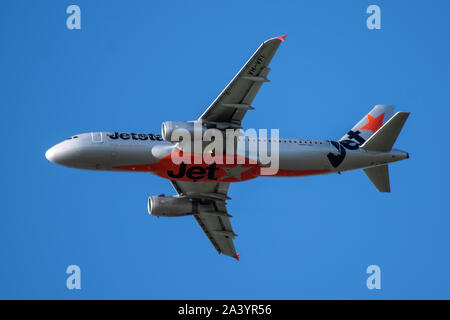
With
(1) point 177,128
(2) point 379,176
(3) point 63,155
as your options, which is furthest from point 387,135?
(3) point 63,155

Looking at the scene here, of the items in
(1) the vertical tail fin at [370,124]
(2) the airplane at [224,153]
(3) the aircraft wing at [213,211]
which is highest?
(1) the vertical tail fin at [370,124]

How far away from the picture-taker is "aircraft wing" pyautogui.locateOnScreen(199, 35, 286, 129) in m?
45.2

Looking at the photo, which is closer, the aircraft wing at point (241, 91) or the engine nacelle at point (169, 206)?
the aircraft wing at point (241, 91)

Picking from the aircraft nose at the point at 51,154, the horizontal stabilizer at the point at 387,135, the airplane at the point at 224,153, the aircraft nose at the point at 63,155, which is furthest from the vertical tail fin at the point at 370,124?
the aircraft nose at the point at 51,154

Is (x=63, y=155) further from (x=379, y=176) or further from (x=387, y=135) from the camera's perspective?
(x=379, y=176)

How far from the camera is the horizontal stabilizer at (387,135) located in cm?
5281

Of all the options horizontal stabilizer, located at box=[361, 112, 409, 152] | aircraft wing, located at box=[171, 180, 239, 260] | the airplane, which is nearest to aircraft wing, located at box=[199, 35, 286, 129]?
the airplane

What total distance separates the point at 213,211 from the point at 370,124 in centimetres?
1587

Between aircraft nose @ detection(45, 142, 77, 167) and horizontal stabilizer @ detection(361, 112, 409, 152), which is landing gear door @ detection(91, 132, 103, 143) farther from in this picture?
horizontal stabilizer @ detection(361, 112, 409, 152)

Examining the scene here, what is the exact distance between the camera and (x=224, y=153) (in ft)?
171

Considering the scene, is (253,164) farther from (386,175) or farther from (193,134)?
(386,175)

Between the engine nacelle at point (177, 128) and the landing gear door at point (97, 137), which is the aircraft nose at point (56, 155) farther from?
the engine nacelle at point (177, 128)

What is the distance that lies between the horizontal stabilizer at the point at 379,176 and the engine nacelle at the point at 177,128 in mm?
16266

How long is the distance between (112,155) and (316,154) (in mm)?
16205
